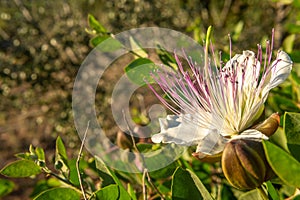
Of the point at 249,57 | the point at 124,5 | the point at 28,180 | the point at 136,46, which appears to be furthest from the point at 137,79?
the point at 28,180

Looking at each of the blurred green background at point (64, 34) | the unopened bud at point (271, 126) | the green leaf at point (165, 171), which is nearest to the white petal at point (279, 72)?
the unopened bud at point (271, 126)

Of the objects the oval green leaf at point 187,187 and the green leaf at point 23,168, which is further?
the green leaf at point 23,168

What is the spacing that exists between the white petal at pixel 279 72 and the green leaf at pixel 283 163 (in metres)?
0.21

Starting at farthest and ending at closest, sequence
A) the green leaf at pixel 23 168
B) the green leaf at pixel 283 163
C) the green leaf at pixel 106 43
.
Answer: the green leaf at pixel 106 43 < the green leaf at pixel 23 168 < the green leaf at pixel 283 163

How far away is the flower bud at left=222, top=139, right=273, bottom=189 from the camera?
2.33 feet

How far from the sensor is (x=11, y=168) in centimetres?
95

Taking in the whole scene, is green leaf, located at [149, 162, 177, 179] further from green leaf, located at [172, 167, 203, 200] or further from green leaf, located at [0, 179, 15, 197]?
green leaf, located at [0, 179, 15, 197]

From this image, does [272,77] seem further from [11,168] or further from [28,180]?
[28,180]

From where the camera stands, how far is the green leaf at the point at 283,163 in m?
0.61

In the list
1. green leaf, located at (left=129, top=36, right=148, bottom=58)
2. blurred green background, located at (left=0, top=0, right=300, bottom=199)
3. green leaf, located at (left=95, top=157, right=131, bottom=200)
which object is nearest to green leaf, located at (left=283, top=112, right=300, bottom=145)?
green leaf, located at (left=95, top=157, right=131, bottom=200)

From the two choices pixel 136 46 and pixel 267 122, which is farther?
pixel 136 46

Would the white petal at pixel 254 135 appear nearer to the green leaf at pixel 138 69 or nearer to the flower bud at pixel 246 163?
the flower bud at pixel 246 163

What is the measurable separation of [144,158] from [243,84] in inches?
13.4

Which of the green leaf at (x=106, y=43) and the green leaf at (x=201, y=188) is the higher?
the green leaf at (x=106, y=43)
